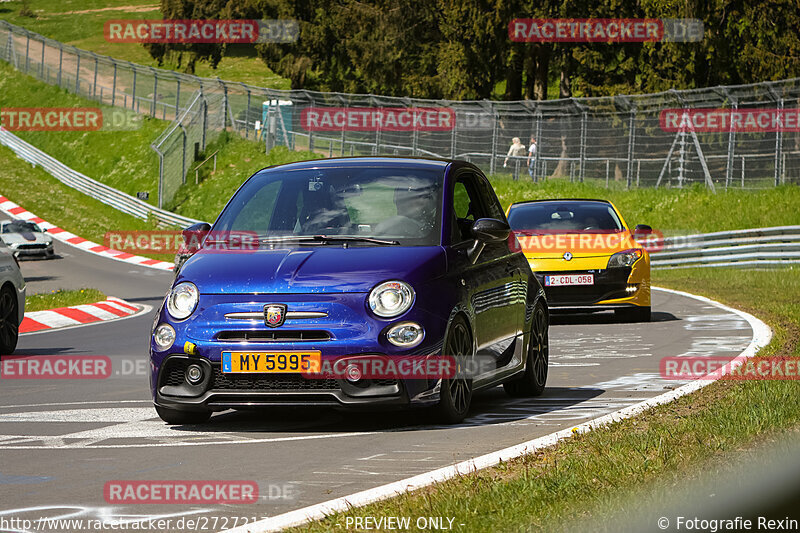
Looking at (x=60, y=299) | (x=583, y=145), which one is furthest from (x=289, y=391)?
(x=583, y=145)

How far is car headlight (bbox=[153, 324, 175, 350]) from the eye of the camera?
818 centimetres

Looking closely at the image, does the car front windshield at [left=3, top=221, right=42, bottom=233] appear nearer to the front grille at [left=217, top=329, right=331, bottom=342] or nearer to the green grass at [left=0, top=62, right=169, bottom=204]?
the green grass at [left=0, top=62, right=169, bottom=204]

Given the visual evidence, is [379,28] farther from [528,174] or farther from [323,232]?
[323,232]

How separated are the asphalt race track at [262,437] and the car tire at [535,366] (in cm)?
13

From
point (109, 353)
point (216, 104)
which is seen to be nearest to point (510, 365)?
point (109, 353)

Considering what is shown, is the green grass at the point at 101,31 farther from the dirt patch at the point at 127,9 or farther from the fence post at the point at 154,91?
the fence post at the point at 154,91

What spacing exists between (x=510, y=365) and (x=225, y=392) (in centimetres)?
227

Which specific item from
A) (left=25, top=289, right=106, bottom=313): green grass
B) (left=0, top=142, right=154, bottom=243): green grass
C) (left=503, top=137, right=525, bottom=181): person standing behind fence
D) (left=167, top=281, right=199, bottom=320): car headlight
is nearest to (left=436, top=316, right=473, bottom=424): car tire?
(left=167, top=281, right=199, bottom=320): car headlight

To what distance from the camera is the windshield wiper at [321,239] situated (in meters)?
8.61

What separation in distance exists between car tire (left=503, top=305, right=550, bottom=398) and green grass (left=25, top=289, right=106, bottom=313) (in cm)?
1356

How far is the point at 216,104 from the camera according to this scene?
53969 mm

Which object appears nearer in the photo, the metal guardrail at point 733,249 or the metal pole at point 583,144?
the metal guardrail at point 733,249

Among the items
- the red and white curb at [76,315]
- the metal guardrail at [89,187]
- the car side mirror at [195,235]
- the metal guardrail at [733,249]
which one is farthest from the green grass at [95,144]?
the car side mirror at [195,235]

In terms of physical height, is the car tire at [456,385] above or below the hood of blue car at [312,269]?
below
